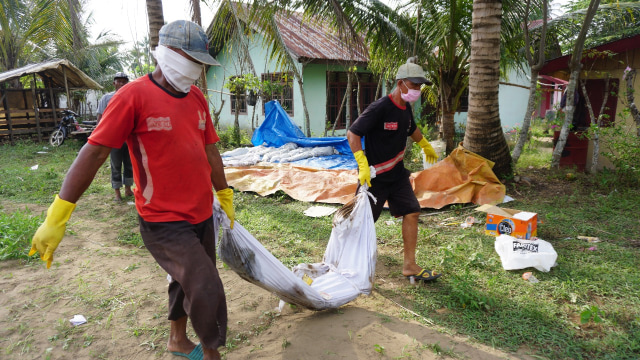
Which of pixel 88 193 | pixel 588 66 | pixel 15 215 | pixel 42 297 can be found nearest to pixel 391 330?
pixel 42 297

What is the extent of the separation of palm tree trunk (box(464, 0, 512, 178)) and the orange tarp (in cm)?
27

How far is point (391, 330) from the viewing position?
285 centimetres

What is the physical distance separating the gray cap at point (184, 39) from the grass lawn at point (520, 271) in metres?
2.31

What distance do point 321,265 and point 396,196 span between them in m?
0.88

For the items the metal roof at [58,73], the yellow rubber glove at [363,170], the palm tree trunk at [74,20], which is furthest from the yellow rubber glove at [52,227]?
the metal roof at [58,73]

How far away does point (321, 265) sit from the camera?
11.3 ft

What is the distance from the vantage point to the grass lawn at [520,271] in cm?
278

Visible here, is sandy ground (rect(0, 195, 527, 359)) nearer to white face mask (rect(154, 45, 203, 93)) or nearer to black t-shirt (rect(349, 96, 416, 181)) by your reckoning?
black t-shirt (rect(349, 96, 416, 181))

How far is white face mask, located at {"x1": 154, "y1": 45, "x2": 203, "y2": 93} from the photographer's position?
7.22ft

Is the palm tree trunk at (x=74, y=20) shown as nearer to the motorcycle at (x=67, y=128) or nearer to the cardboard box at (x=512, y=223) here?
the motorcycle at (x=67, y=128)

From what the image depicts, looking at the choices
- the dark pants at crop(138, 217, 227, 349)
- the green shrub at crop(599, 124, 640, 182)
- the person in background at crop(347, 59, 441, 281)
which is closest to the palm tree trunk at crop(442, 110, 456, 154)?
the green shrub at crop(599, 124, 640, 182)

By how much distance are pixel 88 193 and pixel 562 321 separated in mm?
7162

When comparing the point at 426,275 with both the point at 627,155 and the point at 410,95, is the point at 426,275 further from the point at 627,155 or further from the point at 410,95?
the point at 627,155

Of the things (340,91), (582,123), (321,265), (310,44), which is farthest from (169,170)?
(340,91)
